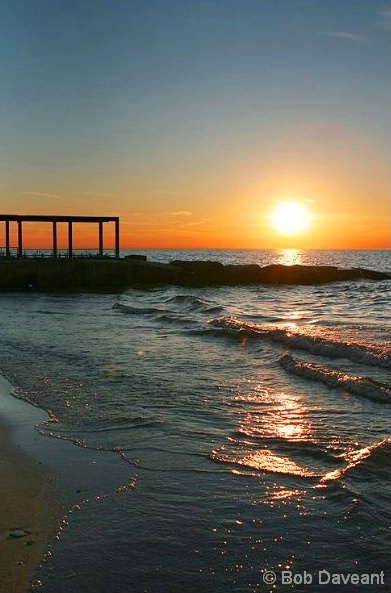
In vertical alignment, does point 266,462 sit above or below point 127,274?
below

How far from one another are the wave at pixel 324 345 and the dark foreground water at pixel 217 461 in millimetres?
81

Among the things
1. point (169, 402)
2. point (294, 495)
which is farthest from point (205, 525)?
point (169, 402)

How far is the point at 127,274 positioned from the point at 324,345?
1340 inches

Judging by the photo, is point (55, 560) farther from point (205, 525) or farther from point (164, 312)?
point (164, 312)

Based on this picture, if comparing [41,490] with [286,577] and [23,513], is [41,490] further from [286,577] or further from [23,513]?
[286,577]

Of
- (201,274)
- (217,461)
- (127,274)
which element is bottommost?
(217,461)

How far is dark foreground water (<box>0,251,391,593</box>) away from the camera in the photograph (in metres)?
4.77

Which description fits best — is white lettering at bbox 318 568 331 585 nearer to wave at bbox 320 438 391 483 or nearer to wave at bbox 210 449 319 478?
wave at bbox 320 438 391 483

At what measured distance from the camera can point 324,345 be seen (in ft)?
57.4

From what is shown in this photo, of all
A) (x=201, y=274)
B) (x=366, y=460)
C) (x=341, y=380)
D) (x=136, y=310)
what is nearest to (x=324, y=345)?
(x=341, y=380)

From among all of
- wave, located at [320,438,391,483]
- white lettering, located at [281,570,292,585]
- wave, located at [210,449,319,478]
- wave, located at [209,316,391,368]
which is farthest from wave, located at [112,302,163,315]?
white lettering, located at [281,570,292,585]

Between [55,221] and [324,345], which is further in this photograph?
[55,221]

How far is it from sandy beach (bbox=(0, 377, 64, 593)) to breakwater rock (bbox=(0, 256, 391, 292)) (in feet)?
127

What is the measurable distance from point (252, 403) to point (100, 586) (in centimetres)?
644
